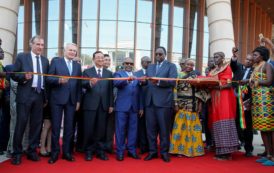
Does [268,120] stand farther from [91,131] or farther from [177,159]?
[91,131]

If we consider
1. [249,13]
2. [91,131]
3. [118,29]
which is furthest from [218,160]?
[249,13]

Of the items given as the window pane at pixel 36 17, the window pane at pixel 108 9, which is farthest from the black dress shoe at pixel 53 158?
the window pane at pixel 36 17

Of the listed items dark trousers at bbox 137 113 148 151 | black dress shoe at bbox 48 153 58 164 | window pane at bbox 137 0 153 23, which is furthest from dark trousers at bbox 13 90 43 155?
window pane at bbox 137 0 153 23

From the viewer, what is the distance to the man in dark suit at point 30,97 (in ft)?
14.7

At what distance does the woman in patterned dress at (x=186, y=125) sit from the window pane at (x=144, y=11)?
1003cm

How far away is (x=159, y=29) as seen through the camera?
15.3 m

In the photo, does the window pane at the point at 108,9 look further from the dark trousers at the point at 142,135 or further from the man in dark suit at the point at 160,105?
the man in dark suit at the point at 160,105

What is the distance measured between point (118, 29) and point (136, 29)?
884mm

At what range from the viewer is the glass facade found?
1454 cm

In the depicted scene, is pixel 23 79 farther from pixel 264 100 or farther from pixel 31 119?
pixel 264 100

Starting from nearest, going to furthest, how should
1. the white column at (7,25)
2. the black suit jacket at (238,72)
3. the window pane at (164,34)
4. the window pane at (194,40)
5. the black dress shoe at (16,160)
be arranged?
the black dress shoe at (16,160), the black suit jacket at (238,72), the white column at (7,25), the window pane at (164,34), the window pane at (194,40)

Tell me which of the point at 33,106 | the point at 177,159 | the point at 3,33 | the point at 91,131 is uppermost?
the point at 3,33

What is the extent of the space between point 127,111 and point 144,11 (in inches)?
421

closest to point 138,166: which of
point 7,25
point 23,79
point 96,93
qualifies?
point 96,93
